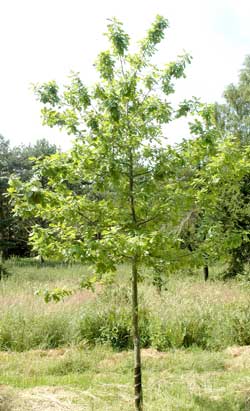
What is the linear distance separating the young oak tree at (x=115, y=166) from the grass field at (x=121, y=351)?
1.07 metres

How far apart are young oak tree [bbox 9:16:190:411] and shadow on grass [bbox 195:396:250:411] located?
855mm

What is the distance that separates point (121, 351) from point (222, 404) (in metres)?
2.68

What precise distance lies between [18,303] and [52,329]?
1380mm

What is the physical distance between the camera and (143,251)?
3.51 meters

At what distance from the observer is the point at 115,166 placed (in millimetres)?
3928

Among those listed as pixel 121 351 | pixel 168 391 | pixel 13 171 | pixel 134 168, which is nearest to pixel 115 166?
pixel 134 168

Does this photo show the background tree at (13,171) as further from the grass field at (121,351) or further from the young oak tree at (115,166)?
the young oak tree at (115,166)

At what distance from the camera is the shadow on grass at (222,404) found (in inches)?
178

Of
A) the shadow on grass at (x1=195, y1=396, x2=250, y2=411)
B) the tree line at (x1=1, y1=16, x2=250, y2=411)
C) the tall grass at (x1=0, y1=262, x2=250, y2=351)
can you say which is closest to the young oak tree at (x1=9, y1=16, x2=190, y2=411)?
the tree line at (x1=1, y1=16, x2=250, y2=411)

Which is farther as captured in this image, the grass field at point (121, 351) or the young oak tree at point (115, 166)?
the grass field at point (121, 351)

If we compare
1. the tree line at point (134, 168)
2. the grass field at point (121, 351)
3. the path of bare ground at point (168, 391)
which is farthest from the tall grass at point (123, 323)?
the tree line at point (134, 168)

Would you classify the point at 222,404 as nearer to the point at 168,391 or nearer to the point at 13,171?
the point at 168,391

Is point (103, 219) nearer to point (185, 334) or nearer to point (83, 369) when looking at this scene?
point (83, 369)

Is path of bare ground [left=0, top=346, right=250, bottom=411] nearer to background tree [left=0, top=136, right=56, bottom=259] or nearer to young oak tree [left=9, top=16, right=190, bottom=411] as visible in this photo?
young oak tree [left=9, top=16, right=190, bottom=411]
